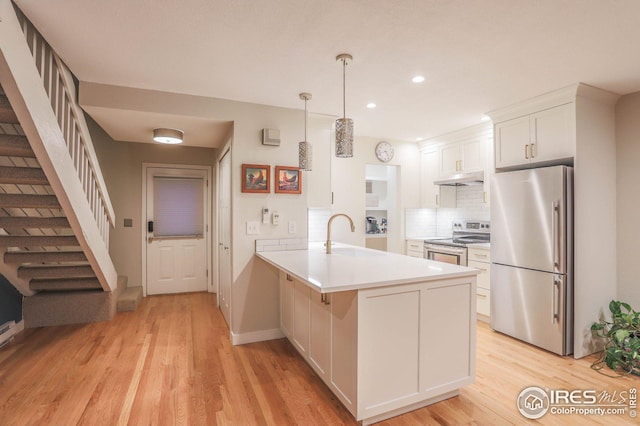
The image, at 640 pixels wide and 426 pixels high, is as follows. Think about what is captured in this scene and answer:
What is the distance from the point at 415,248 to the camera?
4.71 m

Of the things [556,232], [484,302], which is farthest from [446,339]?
[484,302]

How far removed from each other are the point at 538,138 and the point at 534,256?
116 centimetres

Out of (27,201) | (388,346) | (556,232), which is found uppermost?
(27,201)

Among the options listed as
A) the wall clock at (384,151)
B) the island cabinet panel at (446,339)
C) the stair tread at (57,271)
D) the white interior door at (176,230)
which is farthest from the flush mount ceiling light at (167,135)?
the island cabinet panel at (446,339)

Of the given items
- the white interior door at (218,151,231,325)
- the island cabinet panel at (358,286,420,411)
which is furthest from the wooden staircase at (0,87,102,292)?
the island cabinet panel at (358,286,420,411)

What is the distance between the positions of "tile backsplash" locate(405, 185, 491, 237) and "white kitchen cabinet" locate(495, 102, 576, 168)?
113 cm

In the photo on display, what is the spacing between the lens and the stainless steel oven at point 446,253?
3908 millimetres

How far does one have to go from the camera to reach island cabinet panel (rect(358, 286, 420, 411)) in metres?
1.85

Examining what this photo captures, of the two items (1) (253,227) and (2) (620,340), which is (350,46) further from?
A: (2) (620,340)

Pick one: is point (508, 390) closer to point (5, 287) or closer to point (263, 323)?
point (263, 323)

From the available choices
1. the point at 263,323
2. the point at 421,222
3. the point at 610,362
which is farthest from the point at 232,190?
the point at 610,362

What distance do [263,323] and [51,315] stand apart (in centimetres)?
248

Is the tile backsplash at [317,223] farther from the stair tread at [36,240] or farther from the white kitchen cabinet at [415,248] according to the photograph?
the stair tread at [36,240]

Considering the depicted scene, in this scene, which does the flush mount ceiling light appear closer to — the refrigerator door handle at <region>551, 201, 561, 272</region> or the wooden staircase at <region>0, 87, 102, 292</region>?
the wooden staircase at <region>0, 87, 102, 292</region>
